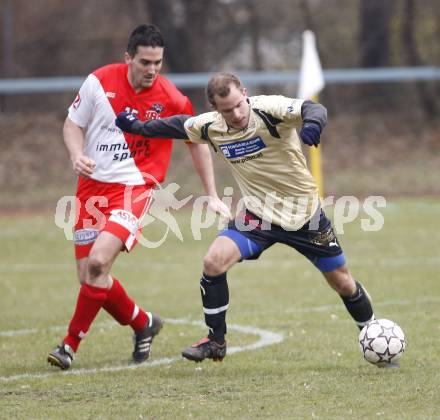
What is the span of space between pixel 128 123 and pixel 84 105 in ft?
1.68

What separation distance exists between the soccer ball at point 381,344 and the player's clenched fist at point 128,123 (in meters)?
1.92

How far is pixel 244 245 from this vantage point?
6.05 metres

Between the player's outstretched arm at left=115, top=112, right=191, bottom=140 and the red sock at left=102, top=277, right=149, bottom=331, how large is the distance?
3.66 feet

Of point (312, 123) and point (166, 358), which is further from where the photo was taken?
point (166, 358)

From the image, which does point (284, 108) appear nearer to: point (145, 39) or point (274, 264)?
point (145, 39)

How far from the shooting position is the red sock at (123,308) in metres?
6.70

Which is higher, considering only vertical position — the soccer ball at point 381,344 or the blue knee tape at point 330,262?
the blue knee tape at point 330,262

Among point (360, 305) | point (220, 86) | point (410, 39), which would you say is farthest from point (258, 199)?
point (410, 39)

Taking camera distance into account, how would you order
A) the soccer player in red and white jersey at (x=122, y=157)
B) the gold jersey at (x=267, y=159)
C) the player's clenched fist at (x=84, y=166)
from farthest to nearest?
the soccer player in red and white jersey at (x=122, y=157), the player's clenched fist at (x=84, y=166), the gold jersey at (x=267, y=159)

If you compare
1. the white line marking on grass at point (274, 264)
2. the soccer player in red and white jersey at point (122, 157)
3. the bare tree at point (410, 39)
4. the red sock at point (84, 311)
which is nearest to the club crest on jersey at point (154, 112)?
the soccer player in red and white jersey at point (122, 157)

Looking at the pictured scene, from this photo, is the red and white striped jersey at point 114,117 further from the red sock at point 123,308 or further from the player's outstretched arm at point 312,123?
the player's outstretched arm at point 312,123

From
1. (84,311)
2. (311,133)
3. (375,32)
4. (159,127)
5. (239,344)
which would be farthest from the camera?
(375,32)

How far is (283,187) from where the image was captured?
6172mm

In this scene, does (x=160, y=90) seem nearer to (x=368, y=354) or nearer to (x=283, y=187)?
(x=283, y=187)
